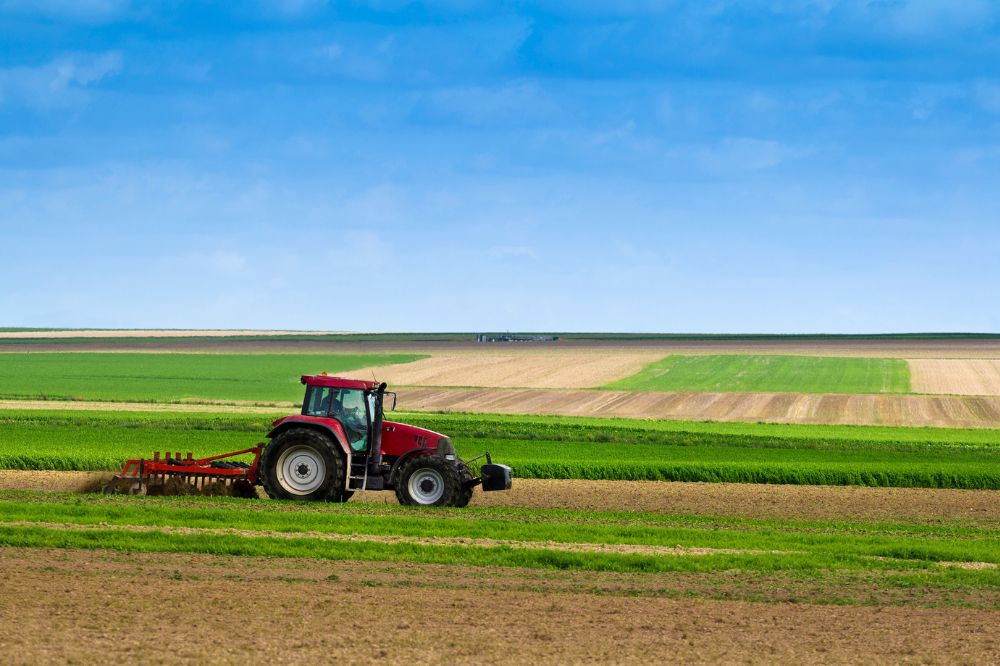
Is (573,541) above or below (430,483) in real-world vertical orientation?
below

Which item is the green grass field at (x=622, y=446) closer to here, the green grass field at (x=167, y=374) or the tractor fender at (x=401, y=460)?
the tractor fender at (x=401, y=460)

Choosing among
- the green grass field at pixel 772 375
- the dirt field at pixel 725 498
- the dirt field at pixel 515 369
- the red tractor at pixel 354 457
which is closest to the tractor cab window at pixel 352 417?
the red tractor at pixel 354 457

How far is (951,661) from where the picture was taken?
12.2 m

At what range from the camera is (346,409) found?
75.8 ft

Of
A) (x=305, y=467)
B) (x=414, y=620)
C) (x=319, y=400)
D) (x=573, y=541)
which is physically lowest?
(x=414, y=620)

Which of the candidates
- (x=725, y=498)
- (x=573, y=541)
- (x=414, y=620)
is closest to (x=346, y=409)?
(x=573, y=541)

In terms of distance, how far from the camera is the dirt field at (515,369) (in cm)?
7050

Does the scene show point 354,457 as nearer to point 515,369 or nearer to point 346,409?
point 346,409

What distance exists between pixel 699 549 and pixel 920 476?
46.4 feet

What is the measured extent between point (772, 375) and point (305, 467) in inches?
2271

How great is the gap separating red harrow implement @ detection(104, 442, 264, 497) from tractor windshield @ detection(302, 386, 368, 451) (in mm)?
1762

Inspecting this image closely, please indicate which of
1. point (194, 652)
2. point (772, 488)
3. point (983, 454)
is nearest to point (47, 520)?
point (194, 652)

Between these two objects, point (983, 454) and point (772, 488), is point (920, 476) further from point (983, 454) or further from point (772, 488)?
point (983, 454)

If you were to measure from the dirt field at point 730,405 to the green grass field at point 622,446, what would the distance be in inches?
186
